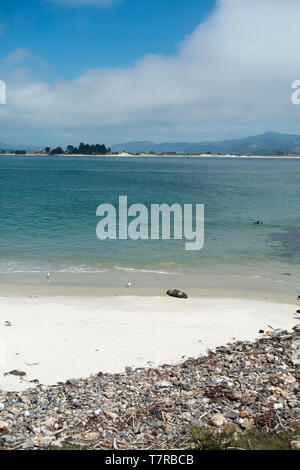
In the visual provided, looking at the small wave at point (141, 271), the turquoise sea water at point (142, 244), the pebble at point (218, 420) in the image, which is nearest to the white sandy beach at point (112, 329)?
the pebble at point (218, 420)

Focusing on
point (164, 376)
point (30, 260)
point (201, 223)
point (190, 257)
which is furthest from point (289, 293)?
point (201, 223)

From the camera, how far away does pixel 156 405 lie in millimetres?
9453

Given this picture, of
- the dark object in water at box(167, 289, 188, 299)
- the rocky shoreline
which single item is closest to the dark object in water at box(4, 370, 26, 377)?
the rocky shoreline

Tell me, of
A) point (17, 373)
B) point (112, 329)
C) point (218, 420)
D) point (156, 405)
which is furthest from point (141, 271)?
point (218, 420)

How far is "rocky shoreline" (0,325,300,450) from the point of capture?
27.1 ft

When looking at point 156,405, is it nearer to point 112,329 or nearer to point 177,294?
point 112,329

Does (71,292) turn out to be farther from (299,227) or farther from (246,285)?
(299,227)

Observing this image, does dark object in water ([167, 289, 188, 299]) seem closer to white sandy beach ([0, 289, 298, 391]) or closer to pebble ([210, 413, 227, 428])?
white sandy beach ([0, 289, 298, 391])

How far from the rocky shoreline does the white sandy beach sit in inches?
42.4

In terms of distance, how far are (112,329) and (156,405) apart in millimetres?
6043

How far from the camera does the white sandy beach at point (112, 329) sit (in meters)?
12.3

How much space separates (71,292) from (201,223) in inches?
905

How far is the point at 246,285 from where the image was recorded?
2261 cm

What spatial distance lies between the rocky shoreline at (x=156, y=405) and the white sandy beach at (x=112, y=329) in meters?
1.08
